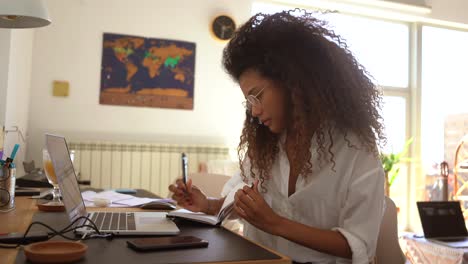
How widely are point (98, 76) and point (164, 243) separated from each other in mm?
3471

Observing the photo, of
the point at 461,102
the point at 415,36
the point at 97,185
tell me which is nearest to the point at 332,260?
the point at 97,185

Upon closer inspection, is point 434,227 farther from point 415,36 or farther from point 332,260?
point 415,36

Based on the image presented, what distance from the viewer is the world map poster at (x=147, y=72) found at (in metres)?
4.09

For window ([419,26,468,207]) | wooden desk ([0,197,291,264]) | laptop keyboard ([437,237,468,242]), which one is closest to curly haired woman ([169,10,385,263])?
wooden desk ([0,197,291,264])

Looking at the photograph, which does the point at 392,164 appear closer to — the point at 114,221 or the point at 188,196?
the point at 188,196

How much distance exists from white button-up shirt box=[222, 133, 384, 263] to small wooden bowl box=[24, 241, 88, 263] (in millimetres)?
608

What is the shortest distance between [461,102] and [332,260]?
5034mm

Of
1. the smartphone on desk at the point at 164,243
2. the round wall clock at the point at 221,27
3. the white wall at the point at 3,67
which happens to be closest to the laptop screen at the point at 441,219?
the smartphone on desk at the point at 164,243

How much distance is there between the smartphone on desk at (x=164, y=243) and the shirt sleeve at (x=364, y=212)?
0.39 meters

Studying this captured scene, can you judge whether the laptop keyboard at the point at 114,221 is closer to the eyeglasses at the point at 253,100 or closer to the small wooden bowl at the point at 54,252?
the small wooden bowl at the point at 54,252

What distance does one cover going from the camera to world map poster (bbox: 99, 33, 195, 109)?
409 centimetres

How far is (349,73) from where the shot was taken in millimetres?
1177

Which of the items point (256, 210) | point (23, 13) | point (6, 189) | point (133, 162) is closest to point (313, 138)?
point (256, 210)

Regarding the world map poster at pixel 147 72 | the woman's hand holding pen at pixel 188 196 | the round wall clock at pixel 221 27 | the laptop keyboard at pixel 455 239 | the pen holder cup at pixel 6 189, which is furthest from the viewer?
the round wall clock at pixel 221 27
